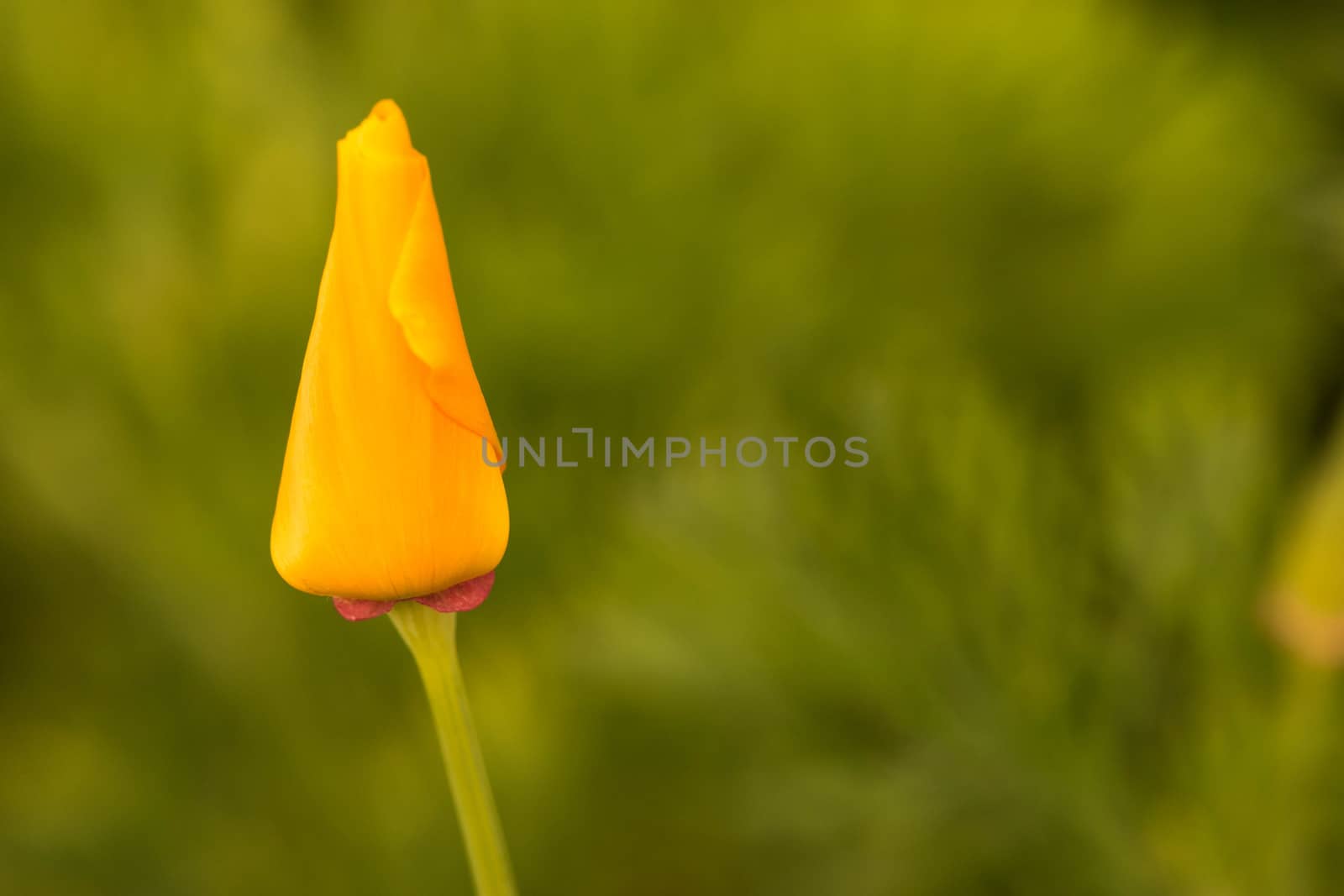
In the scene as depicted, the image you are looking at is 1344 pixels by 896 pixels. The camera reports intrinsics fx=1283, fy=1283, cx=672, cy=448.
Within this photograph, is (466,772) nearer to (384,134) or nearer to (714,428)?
(384,134)

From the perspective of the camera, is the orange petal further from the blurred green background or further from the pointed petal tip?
the blurred green background

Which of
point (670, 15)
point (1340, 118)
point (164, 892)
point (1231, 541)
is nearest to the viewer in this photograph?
point (1231, 541)

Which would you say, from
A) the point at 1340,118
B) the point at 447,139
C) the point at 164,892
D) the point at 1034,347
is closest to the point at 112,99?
the point at 447,139

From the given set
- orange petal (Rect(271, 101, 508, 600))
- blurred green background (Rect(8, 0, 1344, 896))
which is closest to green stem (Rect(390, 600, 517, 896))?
orange petal (Rect(271, 101, 508, 600))

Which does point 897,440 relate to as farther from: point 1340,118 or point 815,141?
point 1340,118

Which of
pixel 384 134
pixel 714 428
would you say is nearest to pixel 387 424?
pixel 384 134
